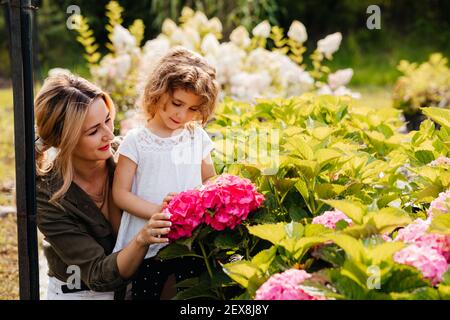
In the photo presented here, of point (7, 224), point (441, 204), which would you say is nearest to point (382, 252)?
point (441, 204)

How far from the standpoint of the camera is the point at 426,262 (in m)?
1.69

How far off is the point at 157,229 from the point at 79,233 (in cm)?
55

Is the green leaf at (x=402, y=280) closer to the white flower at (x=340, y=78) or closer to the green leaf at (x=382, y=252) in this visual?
the green leaf at (x=382, y=252)

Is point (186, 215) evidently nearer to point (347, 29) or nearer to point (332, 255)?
point (332, 255)

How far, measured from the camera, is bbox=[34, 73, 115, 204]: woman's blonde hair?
2643 mm

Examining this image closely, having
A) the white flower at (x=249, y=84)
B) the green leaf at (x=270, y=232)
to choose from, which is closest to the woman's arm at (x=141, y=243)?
the green leaf at (x=270, y=232)

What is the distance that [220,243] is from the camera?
2.18 metres

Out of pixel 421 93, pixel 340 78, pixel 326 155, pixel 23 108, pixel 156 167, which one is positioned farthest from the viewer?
pixel 421 93

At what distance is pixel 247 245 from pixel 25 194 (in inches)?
26.3

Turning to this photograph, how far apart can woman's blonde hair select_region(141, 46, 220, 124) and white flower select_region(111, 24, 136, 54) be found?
272 centimetres

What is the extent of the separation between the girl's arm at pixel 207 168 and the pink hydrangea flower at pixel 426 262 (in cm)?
125

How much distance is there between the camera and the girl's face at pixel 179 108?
280 cm
